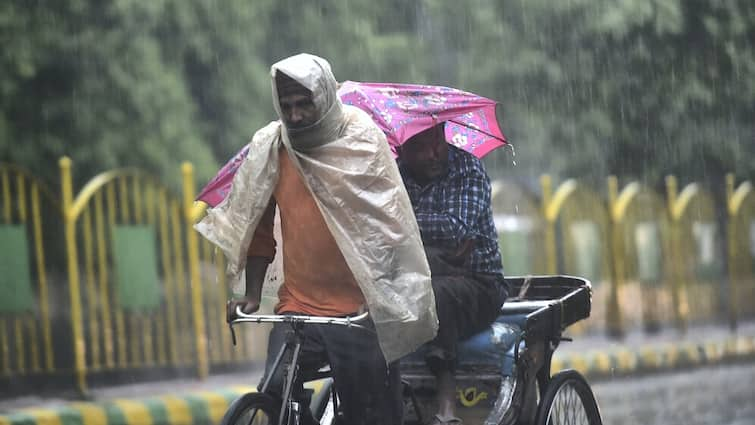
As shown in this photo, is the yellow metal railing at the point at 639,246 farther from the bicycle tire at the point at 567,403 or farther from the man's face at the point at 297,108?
the man's face at the point at 297,108

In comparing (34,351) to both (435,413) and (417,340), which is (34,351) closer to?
(435,413)

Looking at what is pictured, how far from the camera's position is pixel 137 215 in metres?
10.6

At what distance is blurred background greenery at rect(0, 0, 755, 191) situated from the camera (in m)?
15.4

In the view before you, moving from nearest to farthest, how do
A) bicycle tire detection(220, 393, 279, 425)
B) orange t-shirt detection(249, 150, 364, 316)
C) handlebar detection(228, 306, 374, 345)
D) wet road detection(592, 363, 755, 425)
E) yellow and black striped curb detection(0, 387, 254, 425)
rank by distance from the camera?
bicycle tire detection(220, 393, 279, 425) < handlebar detection(228, 306, 374, 345) < orange t-shirt detection(249, 150, 364, 316) < yellow and black striped curb detection(0, 387, 254, 425) < wet road detection(592, 363, 755, 425)

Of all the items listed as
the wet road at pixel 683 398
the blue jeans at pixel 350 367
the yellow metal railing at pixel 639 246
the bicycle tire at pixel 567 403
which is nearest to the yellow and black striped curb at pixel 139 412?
the wet road at pixel 683 398

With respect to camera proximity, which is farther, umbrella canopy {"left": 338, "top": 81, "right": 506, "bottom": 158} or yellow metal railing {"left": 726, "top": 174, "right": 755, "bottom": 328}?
yellow metal railing {"left": 726, "top": 174, "right": 755, "bottom": 328}

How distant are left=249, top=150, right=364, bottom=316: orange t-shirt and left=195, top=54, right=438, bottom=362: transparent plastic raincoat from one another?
6cm

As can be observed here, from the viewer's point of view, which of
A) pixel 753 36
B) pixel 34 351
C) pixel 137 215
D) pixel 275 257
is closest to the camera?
pixel 275 257

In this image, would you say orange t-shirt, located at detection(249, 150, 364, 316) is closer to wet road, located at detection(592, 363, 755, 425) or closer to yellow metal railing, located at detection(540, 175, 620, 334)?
wet road, located at detection(592, 363, 755, 425)

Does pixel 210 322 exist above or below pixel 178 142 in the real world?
below

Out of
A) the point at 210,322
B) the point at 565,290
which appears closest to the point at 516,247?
the point at 210,322

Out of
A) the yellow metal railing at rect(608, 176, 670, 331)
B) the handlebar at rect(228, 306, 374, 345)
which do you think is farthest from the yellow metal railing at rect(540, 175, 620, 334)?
the handlebar at rect(228, 306, 374, 345)

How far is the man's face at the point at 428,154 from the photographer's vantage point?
543 centimetres

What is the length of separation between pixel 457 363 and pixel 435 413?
0.21m
